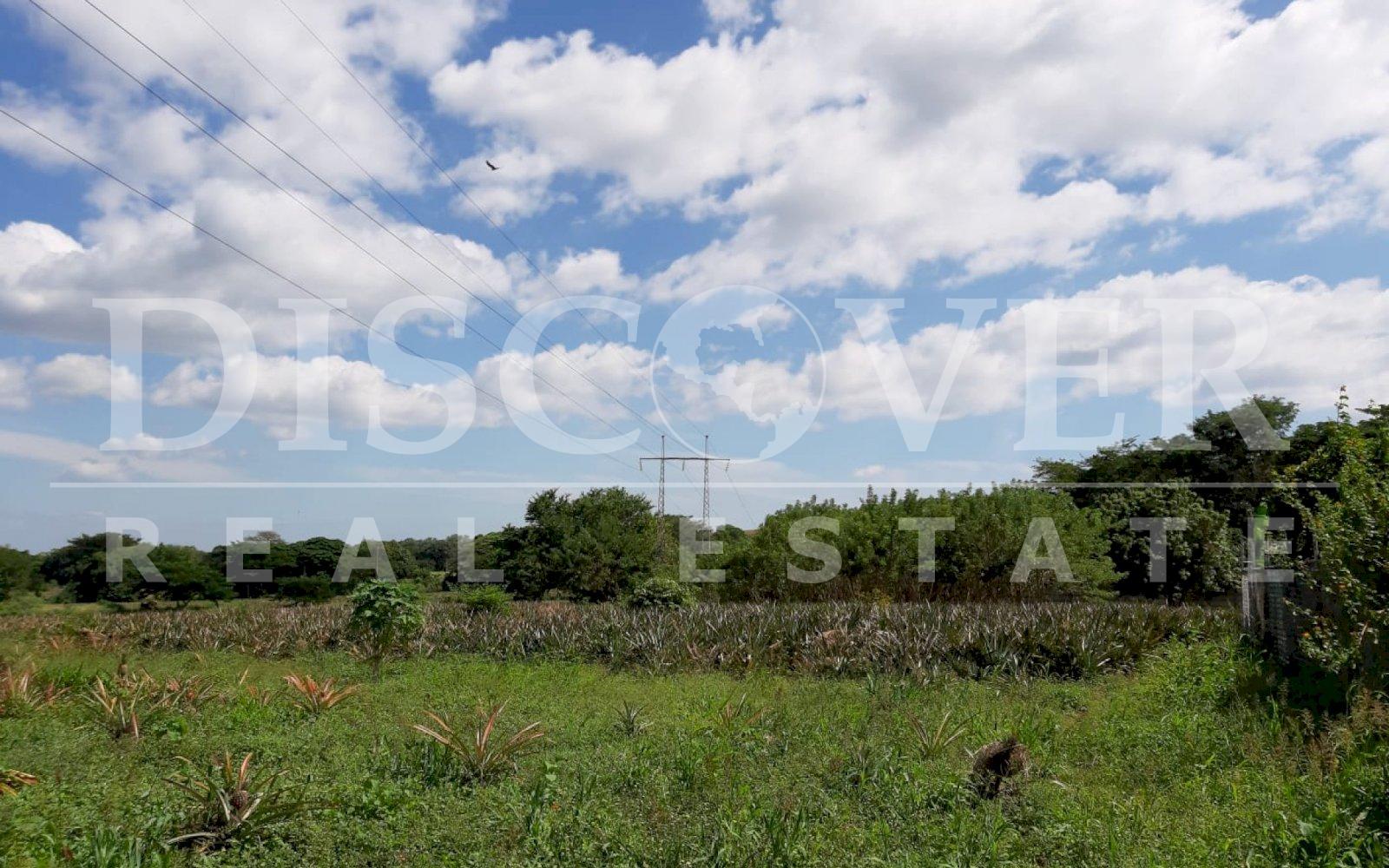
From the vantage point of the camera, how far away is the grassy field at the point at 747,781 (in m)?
4.16

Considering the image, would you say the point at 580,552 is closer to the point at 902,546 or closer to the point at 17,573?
the point at 902,546

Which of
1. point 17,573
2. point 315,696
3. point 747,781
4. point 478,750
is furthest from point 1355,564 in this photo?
point 17,573

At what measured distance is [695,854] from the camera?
4.07 m

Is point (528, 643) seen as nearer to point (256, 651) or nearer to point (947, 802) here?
point (256, 651)

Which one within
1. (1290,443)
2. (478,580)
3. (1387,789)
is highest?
(1290,443)

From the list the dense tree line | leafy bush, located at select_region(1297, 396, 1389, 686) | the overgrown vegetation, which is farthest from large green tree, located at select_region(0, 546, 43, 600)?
leafy bush, located at select_region(1297, 396, 1389, 686)

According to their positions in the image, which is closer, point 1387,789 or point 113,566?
point 1387,789

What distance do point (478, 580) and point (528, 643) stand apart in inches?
583

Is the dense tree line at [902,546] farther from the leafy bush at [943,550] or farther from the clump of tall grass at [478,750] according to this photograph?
the clump of tall grass at [478,750]

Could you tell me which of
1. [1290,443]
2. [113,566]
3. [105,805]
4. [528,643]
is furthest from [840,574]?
[113,566]

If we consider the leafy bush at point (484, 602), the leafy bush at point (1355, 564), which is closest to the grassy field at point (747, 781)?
the leafy bush at point (1355, 564)

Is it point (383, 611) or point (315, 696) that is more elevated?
point (383, 611)

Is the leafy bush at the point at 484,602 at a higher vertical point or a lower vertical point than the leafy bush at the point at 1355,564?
lower

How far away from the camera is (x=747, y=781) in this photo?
17.4ft
